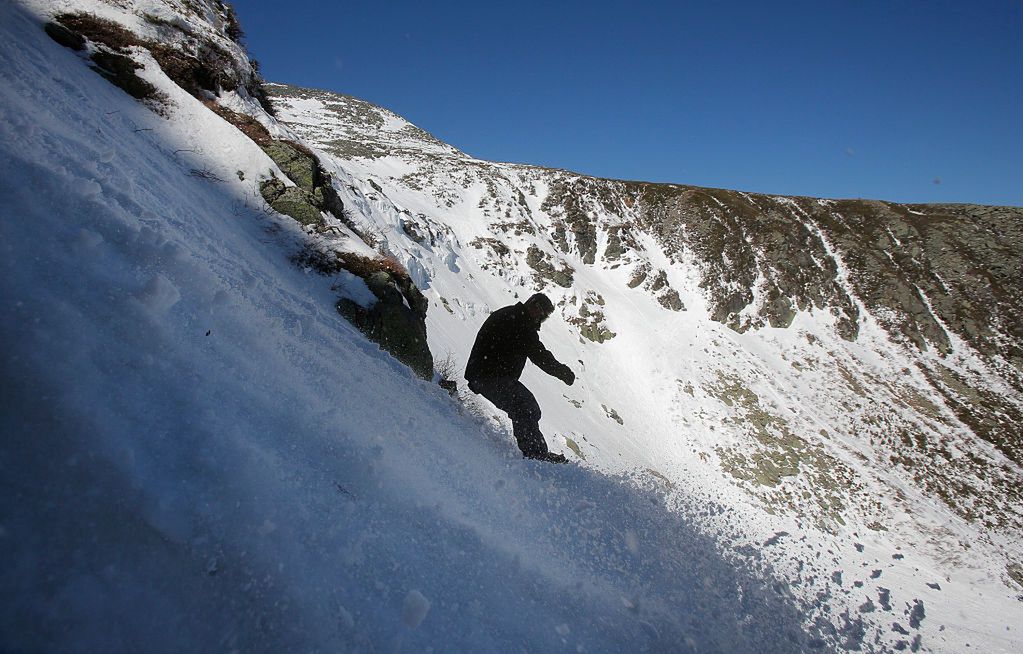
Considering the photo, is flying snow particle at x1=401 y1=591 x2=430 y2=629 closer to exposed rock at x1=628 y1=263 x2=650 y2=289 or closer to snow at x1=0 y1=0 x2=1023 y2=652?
snow at x1=0 y1=0 x2=1023 y2=652

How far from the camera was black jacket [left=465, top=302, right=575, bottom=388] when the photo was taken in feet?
19.7

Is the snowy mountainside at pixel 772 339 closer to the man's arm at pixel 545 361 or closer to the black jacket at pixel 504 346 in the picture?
the man's arm at pixel 545 361

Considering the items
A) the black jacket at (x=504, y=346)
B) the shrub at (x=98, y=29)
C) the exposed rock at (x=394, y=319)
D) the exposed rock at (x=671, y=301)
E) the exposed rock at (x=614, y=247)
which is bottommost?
the exposed rock at (x=394, y=319)

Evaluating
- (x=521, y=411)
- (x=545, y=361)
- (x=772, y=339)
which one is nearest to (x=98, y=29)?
(x=545, y=361)

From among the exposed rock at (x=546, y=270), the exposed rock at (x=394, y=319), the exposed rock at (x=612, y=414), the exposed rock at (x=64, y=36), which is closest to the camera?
the exposed rock at (x=394, y=319)

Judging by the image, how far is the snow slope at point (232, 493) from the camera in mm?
1653

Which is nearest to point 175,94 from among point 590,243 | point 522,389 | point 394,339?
point 394,339

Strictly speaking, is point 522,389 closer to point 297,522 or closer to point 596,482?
point 596,482

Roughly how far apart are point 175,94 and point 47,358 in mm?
10094

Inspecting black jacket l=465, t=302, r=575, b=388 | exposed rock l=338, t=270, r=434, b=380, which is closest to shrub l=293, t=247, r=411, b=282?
exposed rock l=338, t=270, r=434, b=380

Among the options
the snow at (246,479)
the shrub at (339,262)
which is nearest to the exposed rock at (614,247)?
the shrub at (339,262)

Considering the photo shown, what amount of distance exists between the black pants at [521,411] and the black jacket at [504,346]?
0.15 meters

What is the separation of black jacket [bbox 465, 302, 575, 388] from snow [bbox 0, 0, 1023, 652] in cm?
80

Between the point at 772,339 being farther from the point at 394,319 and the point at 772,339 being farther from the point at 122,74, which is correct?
the point at 122,74
